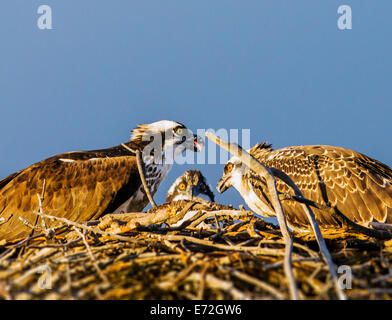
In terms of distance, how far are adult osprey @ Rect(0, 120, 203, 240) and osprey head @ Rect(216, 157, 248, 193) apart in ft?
5.20

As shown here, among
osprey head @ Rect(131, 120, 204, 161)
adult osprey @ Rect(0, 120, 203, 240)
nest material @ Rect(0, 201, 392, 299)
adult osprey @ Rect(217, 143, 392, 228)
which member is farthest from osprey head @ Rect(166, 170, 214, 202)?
nest material @ Rect(0, 201, 392, 299)

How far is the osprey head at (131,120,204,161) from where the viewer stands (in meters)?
7.82

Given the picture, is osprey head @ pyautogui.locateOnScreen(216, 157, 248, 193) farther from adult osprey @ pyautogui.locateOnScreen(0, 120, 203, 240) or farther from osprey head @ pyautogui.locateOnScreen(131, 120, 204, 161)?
adult osprey @ pyautogui.locateOnScreen(0, 120, 203, 240)

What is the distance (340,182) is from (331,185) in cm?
15

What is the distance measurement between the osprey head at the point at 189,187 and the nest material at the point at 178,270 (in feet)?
18.4

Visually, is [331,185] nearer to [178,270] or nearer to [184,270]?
[178,270]

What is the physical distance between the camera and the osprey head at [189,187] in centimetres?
924

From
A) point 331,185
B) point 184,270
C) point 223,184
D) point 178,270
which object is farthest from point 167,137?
point 184,270

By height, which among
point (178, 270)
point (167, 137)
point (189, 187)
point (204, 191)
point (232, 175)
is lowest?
point (204, 191)

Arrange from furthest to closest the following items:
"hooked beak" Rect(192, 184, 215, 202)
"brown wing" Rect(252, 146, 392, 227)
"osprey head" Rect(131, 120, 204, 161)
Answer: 1. "hooked beak" Rect(192, 184, 215, 202)
2. "osprey head" Rect(131, 120, 204, 161)
3. "brown wing" Rect(252, 146, 392, 227)

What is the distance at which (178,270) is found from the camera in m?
2.62

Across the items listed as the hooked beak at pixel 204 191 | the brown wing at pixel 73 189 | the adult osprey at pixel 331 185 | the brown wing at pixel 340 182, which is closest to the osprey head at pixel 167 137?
the brown wing at pixel 73 189
